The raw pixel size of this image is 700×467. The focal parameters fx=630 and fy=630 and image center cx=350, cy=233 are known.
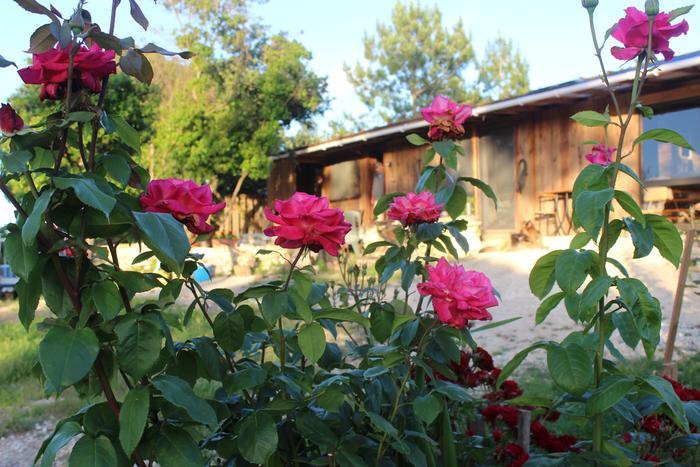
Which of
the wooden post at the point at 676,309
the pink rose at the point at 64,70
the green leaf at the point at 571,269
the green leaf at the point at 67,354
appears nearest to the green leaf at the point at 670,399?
the green leaf at the point at 571,269

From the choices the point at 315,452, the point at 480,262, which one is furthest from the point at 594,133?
the point at 315,452

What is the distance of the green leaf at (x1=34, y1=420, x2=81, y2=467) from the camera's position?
111cm

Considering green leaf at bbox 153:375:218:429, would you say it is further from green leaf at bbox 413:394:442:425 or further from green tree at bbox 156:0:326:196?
green tree at bbox 156:0:326:196

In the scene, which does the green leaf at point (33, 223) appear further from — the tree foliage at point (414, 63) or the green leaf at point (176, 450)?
the tree foliage at point (414, 63)

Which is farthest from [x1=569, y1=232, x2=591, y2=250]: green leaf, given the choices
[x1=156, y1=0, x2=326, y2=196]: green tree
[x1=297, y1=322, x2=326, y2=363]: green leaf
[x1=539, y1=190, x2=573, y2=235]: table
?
[x1=156, y1=0, x2=326, y2=196]: green tree

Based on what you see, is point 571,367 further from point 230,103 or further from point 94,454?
point 230,103

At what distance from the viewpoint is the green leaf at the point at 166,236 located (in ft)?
3.32

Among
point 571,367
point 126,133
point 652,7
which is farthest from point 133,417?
point 652,7

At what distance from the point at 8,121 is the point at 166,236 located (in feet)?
1.42

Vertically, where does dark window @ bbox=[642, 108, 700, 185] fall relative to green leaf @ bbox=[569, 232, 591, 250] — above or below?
above

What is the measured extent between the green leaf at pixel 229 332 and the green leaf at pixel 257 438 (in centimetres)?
15

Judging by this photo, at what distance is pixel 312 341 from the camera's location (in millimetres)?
1264

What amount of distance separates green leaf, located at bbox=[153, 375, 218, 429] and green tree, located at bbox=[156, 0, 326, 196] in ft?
43.9

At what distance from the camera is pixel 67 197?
3.83 feet
